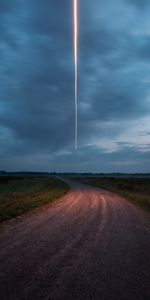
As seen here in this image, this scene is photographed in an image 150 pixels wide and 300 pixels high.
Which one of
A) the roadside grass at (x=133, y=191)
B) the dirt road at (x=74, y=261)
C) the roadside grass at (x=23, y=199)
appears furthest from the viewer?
the roadside grass at (x=133, y=191)

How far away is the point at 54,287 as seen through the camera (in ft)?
20.4

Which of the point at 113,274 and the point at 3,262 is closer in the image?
the point at 113,274

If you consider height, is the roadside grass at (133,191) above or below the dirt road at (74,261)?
above

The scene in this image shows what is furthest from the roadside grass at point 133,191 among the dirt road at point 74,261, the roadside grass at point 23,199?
the dirt road at point 74,261

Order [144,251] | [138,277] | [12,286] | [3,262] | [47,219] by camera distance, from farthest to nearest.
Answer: [47,219]
[144,251]
[3,262]
[138,277]
[12,286]

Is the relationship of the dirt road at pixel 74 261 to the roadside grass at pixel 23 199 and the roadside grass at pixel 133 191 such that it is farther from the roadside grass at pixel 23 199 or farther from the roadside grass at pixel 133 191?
the roadside grass at pixel 133 191

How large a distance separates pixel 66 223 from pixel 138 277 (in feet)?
24.1

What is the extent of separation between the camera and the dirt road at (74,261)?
604 centimetres

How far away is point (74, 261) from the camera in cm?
814

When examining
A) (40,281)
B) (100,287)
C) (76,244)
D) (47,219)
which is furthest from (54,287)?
(47,219)

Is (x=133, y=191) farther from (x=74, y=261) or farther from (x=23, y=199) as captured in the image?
(x=74, y=261)

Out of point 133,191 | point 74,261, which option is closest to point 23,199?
point 74,261

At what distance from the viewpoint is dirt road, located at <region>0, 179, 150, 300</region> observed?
19.8 ft

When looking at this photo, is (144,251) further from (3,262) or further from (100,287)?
(3,262)
